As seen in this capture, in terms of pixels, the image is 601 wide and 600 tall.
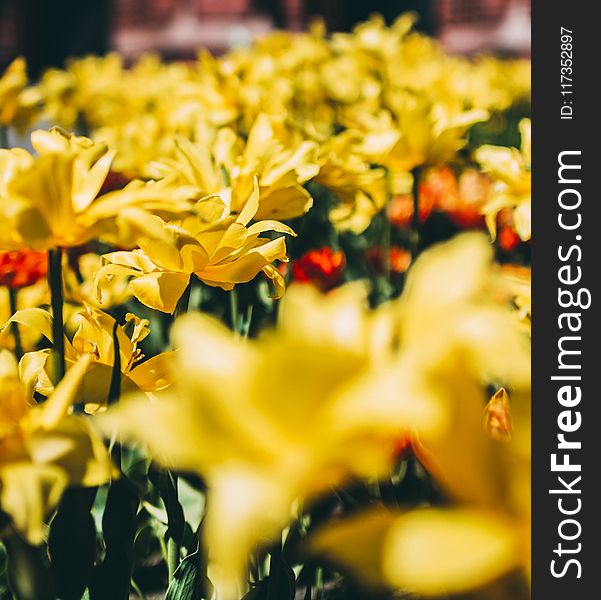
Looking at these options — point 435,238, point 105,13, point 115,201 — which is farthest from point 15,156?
point 105,13

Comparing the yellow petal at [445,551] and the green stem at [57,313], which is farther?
the green stem at [57,313]

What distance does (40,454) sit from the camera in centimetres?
53

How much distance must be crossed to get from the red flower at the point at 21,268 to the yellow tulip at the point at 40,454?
1.98 feet

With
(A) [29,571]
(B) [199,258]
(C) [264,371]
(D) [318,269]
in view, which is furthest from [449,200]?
(C) [264,371]

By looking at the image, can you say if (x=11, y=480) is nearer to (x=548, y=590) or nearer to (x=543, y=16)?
(x=548, y=590)

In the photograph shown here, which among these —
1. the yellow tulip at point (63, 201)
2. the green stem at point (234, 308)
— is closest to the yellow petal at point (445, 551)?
the yellow tulip at point (63, 201)

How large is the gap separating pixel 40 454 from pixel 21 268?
72cm

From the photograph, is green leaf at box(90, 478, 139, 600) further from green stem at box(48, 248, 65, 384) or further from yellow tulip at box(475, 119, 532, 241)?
yellow tulip at box(475, 119, 532, 241)

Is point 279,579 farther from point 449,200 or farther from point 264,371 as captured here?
point 449,200

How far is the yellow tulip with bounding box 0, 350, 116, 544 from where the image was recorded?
0.51 m

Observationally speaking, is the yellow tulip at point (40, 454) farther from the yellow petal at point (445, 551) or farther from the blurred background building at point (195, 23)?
the blurred background building at point (195, 23)

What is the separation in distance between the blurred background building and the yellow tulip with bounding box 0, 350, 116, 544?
802 cm

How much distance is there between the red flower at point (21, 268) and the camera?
116 centimetres

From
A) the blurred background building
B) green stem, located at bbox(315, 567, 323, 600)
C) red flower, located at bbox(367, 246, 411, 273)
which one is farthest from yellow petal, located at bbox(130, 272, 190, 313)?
the blurred background building
